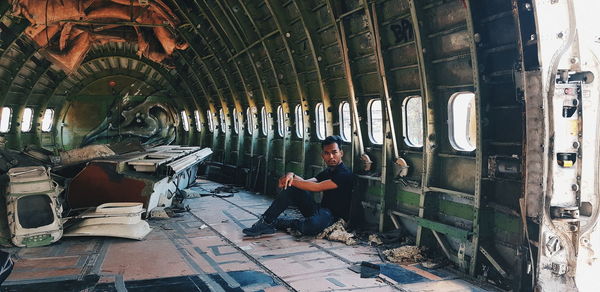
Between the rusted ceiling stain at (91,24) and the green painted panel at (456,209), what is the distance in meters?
10.7

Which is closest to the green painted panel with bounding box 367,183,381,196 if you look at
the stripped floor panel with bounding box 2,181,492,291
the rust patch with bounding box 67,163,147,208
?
the stripped floor panel with bounding box 2,181,492,291

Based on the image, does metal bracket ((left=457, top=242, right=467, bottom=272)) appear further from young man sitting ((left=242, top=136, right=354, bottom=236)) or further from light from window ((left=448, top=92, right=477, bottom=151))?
young man sitting ((left=242, top=136, right=354, bottom=236))

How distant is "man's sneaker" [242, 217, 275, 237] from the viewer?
28.7 ft

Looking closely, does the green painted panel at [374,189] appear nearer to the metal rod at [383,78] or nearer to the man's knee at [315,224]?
the metal rod at [383,78]

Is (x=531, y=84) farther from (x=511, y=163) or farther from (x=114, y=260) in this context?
(x=114, y=260)

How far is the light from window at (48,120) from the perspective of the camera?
2008 cm

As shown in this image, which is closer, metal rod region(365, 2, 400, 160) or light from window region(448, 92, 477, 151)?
light from window region(448, 92, 477, 151)

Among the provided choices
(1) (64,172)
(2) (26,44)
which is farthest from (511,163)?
(2) (26,44)

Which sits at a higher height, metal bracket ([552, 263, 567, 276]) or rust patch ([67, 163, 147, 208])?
rust patch ([67, 163, 147, 208])

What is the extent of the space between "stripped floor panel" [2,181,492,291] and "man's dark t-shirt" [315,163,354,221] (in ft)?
2.82

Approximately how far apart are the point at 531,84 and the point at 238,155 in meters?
12.7

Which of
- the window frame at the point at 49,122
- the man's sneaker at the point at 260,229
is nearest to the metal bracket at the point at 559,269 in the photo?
the man's sneaker at the point at 260,229

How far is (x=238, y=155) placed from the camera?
55.8ft

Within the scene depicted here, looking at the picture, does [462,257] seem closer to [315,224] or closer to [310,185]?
[315,224]
